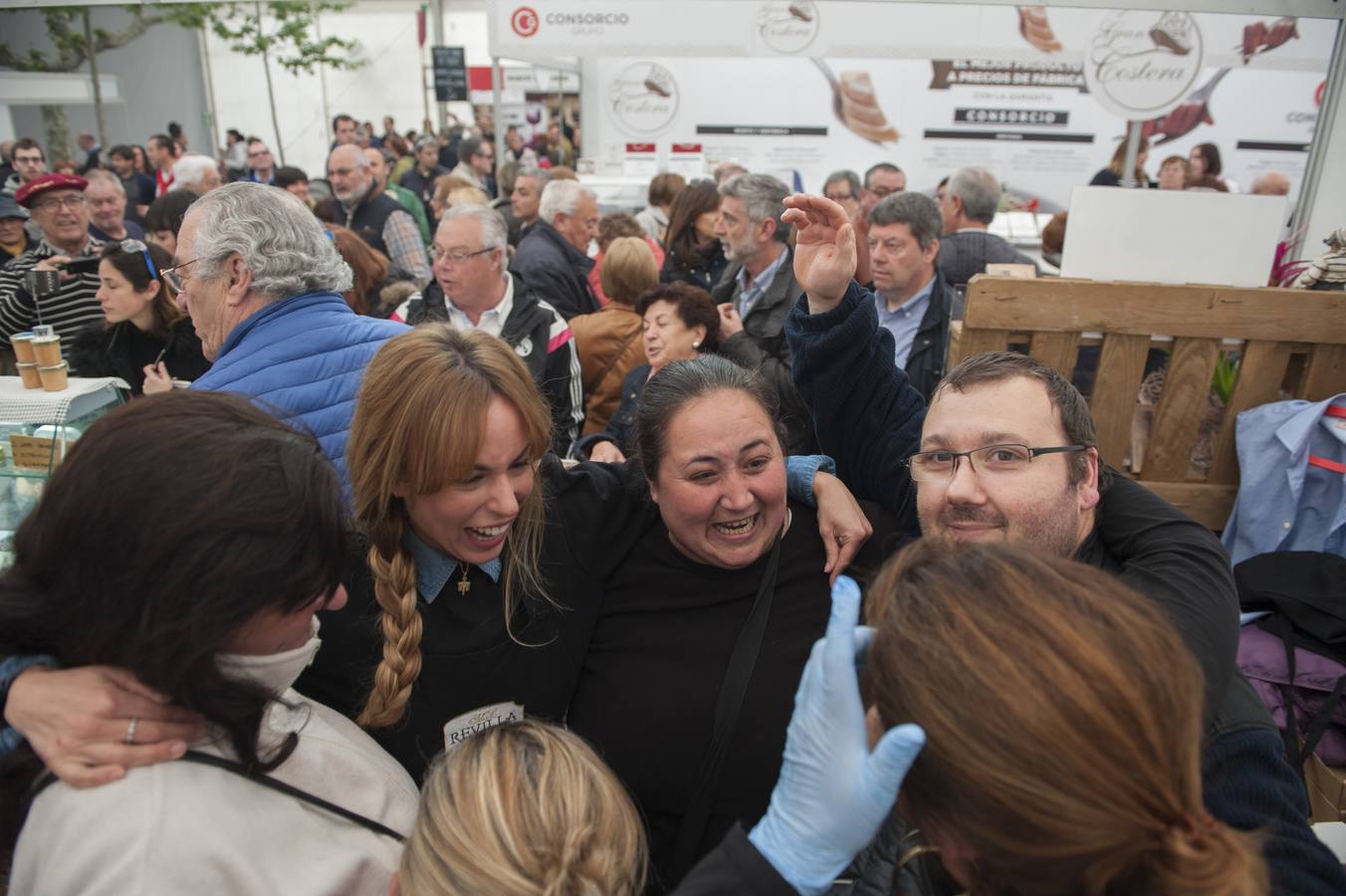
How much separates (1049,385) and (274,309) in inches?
79.1

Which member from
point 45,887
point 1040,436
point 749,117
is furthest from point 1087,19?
point 45,887

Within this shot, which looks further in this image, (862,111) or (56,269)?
(862,111)

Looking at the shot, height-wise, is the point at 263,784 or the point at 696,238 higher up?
the point at 696,238

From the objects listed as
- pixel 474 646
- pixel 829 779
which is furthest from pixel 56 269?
pixel 829 779

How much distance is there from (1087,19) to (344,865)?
326 inches

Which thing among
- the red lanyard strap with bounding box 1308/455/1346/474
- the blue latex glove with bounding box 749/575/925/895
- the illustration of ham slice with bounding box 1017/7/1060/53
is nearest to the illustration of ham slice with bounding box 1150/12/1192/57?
the illustration of ham slice with bounding box 1017/7/1060/53

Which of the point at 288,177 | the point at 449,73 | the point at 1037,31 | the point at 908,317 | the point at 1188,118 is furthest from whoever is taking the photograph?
the point at 449,73

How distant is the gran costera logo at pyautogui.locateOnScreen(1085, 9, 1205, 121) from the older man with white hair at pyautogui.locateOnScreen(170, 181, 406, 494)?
549cm

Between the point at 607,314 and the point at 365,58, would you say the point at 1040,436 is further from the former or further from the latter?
the point at 365,58

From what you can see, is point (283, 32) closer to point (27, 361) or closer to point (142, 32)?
point (142, 32)

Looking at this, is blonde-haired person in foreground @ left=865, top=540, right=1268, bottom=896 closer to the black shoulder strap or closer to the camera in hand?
the black shoulder strap

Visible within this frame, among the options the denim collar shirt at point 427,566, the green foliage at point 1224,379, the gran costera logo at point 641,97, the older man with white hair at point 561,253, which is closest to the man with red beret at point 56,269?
the older man with white hair at point 561,253

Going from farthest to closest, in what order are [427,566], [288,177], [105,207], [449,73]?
[449,73], [288,177], [105,207], [427,566]

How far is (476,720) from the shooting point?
5.43 ft
